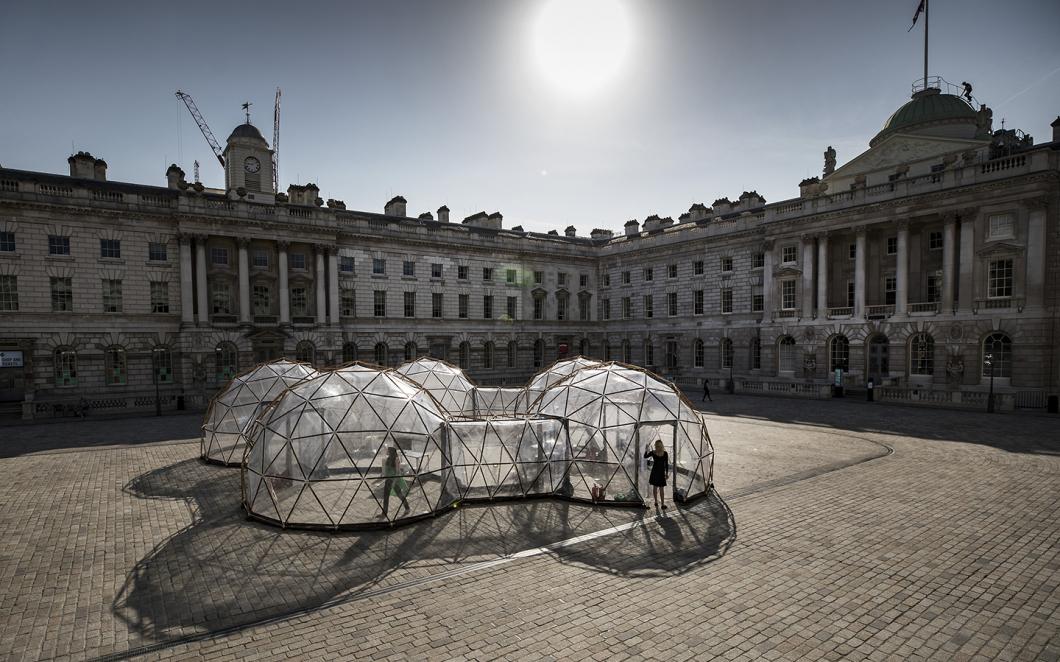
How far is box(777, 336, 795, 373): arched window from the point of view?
139ft

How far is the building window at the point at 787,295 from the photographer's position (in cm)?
4272

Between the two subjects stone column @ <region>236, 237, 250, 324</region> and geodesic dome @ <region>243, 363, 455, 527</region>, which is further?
stone column @ <region>236, 237, 250, 324</region>

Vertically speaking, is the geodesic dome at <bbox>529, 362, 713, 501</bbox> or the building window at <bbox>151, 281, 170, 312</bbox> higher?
the building window at <bbox>151, 281, 170, 312</bbox>

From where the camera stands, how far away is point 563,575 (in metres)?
10.2

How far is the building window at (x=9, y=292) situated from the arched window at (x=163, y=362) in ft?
26.7

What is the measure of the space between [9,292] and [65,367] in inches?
225

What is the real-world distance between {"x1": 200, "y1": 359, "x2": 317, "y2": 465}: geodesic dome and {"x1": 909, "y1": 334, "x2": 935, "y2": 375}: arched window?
1535 inches

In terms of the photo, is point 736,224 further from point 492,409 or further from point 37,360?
point 37,360

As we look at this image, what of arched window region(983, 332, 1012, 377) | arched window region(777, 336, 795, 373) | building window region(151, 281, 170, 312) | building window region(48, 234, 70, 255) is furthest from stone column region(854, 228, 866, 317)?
building window region(48, 234, 70, 255)

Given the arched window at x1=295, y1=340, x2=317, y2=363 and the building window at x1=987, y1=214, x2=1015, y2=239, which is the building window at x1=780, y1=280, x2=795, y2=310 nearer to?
the building window at x1=987, y1=214, x2=1015, y2=239

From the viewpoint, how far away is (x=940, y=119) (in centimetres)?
4053

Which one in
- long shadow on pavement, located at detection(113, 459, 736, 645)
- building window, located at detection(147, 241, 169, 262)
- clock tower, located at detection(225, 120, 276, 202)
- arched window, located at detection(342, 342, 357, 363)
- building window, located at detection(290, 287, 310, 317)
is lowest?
long shadow on pavement, located at detection(113, 459, 736, 645)

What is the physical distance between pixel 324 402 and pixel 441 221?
41345mm

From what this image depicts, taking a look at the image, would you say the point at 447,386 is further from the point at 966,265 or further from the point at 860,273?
the point at 966,265
